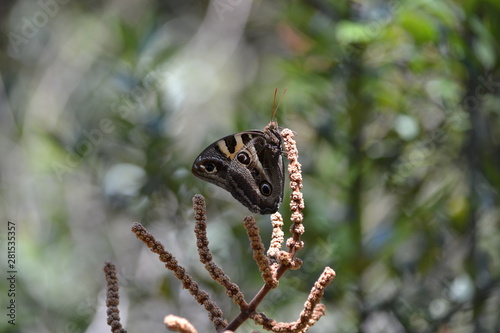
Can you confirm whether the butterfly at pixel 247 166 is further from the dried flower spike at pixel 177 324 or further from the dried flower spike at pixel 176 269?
the dried flower spike at pixel 177 324

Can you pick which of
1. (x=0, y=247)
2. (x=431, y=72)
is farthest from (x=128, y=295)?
(x=431, y=72)

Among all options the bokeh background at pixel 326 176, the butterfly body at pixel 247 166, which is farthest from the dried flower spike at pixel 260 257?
the bokeh background at pixel 326 176

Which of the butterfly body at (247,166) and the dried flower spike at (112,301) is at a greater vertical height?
the butterfly body at (247,166)

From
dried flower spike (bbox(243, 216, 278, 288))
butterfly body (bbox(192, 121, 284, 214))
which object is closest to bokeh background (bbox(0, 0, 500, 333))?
butterfly body (bbox(192, 121, 284, 214))

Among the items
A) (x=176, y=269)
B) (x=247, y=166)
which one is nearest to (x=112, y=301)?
(x=176, y=269)

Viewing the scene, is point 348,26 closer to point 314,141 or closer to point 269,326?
point 314,141

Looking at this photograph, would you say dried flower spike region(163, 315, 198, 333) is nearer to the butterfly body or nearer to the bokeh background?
the butterfly body

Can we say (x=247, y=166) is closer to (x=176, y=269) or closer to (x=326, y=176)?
(x=176, y=269)
